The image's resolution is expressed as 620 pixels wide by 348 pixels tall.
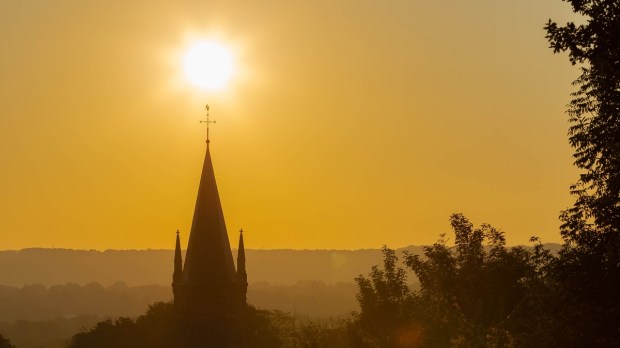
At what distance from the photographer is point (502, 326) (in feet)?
198

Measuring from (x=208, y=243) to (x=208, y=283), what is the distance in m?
3.54

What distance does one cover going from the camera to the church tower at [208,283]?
85.2 meters

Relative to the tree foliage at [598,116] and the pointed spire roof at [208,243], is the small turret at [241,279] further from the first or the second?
the tree foliage at [598,116]

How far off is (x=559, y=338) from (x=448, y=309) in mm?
21470

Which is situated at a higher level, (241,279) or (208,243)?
(208,243)

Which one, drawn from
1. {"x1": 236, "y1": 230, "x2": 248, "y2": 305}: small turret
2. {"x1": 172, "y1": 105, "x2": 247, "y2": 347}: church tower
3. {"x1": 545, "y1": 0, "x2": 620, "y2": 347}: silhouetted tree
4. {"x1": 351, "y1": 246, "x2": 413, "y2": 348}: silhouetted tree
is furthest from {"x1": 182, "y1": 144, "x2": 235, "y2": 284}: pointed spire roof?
{"x1": 545, "y1": 0, "x2": 620, "y2": 347}: silhouetted tree

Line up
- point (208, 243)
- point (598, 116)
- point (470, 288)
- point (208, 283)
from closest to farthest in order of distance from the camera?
point (598, 116) → point (470, 288) → point (208, 243) → point (208, 283)

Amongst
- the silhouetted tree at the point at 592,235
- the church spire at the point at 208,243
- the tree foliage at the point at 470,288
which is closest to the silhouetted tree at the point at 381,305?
the tree foliage at the point at 470,288

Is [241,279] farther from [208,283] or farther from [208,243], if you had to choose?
[208,243]

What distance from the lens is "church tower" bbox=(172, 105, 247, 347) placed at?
8525cm

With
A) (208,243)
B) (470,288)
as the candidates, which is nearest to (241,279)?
(208,243)

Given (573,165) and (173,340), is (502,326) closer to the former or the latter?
(573,165)

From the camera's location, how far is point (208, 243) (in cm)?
8512

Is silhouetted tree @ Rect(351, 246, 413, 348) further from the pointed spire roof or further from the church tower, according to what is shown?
the pointed spire roof
